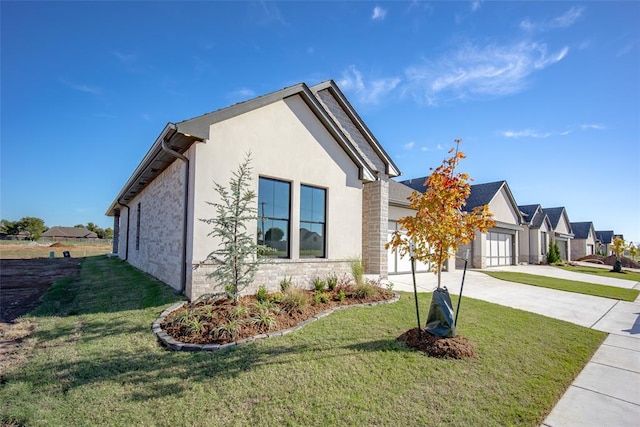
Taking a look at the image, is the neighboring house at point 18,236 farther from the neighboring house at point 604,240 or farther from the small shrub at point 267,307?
the neighboring house at point 604,240

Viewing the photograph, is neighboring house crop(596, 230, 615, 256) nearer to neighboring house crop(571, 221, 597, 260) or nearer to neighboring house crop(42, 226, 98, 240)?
neighboring house crop(571, 221, 597, 260)

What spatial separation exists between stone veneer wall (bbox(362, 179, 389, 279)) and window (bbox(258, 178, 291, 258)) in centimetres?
433

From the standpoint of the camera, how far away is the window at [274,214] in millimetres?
8383

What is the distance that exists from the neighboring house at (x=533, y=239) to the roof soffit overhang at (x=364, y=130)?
20.9m

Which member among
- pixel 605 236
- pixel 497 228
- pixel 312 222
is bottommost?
pixel 605 236

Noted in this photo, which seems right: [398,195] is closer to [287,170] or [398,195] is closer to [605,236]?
[287,170]

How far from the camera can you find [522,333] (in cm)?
616

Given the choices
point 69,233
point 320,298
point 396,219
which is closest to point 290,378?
point 320,298

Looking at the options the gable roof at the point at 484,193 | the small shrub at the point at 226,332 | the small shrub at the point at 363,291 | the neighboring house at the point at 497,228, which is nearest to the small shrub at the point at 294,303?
the small shrub at the point at 226,332

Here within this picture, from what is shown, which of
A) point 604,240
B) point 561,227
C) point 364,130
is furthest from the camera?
point 604,240

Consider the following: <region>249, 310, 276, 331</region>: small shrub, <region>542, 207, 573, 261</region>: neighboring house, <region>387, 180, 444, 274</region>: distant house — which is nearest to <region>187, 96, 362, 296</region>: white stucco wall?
<region>249, 310, 276, 331</region>: small shrub

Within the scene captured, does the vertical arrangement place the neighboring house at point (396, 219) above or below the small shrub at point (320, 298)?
above

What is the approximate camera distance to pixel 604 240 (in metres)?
56.3

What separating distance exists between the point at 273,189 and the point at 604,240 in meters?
73.2
